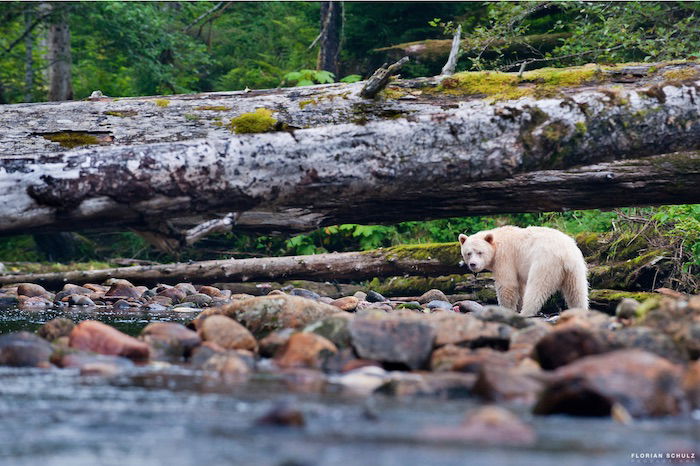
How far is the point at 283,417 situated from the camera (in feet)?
9.37

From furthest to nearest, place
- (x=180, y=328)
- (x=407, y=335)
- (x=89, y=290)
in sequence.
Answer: (x=89, y=290)
(x=180, y=328)
(x=407, y=335)

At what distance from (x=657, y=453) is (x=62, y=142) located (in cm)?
465

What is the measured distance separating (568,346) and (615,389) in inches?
26.1

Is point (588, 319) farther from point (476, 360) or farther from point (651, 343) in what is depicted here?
point (476, 360)

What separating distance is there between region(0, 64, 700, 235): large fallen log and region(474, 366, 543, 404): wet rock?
2529 millimetres

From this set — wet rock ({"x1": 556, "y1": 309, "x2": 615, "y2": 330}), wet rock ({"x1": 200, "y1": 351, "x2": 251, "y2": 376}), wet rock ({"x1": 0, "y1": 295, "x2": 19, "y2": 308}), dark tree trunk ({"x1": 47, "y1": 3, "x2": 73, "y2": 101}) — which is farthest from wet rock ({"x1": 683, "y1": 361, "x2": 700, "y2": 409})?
dark tree trunk ({"x1": 47, "y1": 3, "x2": 73, "y2": 101})

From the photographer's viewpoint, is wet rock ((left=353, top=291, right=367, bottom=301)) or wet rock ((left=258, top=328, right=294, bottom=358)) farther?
wet rock ((left=353, top=291, right=367, bottom=301))

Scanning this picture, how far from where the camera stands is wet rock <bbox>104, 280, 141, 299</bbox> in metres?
9.55

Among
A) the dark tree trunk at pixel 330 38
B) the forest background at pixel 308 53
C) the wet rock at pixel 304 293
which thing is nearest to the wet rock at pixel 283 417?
the forest background at pixel 308 53

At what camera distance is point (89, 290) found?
10.0m

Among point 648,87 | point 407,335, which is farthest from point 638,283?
point 407,335

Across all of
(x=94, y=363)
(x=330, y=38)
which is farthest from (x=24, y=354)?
(x=330, y=38)

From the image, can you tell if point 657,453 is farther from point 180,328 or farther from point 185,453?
point 180,328

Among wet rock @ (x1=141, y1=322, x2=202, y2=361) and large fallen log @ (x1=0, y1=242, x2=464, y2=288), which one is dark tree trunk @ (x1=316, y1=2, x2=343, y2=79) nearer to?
large fallen log @ (x1=0, y1=242, x2=464, y2=288)
